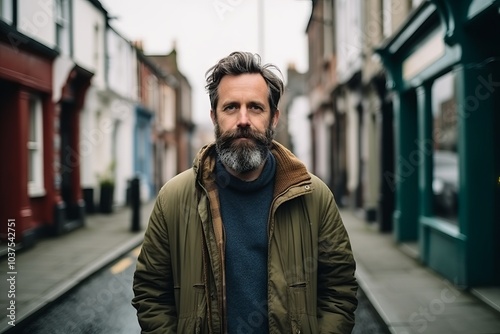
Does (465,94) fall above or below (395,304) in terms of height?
above

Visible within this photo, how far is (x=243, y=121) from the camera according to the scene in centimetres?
215

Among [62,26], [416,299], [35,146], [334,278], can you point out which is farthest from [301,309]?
[62,26]

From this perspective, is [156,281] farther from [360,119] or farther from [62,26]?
[360,119]

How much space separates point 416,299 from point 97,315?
3.68 metres

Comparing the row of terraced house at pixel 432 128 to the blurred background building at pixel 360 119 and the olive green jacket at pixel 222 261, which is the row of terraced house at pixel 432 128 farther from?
the olive green jacket at pixel 222 261

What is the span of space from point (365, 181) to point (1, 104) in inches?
362

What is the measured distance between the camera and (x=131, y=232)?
11594 mm

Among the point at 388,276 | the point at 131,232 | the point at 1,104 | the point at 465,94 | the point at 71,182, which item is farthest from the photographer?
the point at 71,182

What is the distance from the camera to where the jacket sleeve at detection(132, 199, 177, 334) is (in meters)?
2.16

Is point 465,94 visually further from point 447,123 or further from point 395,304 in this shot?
point 395,304

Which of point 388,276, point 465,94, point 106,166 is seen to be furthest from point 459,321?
point 106,166

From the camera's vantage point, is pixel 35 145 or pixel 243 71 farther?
pixel 35 145

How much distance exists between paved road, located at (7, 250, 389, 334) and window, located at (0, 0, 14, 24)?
5029mm

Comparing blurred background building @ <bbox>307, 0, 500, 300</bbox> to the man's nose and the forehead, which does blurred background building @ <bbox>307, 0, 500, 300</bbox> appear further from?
the man's nose
